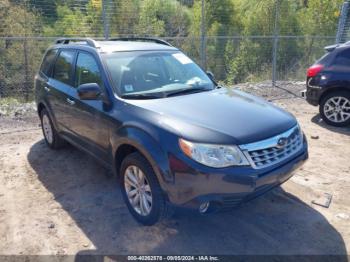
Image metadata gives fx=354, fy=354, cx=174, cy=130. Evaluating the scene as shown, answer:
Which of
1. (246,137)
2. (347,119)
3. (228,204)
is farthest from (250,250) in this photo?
(347,119)

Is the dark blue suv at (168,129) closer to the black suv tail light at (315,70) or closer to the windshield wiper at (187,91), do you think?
the windshield wiper at (187,91)

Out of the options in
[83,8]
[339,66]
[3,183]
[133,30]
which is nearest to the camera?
[3,183]

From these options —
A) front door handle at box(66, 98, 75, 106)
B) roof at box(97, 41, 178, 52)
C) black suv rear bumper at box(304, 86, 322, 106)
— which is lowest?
black suv rear bumper at box(304, 86, 322, 106)

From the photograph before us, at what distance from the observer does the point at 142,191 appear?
346cm

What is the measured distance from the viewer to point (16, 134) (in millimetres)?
6832

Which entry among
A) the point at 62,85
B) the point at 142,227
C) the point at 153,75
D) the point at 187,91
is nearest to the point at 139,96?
the point at 153,75

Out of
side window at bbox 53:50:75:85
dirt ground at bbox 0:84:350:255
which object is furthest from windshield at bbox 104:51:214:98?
dirt ground at bbox 0:84:350:255

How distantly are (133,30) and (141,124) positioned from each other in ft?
27.9

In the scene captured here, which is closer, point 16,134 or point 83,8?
point 16,134

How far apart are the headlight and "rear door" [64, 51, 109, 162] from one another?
121 cm

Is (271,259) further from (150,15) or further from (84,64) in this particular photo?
(150,15)

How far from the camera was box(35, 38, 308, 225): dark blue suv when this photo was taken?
2.96m

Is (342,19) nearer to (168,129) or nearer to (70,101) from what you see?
(70,101)

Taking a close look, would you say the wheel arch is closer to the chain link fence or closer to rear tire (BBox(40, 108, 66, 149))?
the chain link fence
